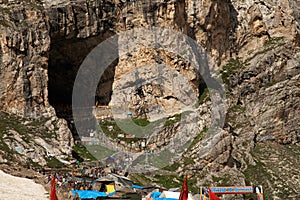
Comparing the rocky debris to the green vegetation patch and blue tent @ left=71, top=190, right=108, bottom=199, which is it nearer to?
blue tent @ left=71, top=190, right=108, bottom=199

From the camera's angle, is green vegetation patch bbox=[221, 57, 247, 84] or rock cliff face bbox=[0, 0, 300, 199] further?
green vegetation patch bbox=[221, 57, 247, 84]

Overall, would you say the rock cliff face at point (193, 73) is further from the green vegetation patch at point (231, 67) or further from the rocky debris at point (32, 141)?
the rocky debris at point (32, 141)

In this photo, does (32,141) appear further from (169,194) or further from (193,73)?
(193,73)

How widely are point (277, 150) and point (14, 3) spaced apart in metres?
28.2

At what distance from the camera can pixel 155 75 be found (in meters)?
56.6

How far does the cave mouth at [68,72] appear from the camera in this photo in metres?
55.5

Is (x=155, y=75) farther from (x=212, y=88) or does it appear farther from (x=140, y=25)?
(x=212, y=88)

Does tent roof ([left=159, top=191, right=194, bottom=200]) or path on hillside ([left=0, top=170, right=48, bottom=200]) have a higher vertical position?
path on hillside ([left=0, top=170, right=48, bottom=200])

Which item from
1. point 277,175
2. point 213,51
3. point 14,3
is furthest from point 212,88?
point 14,3

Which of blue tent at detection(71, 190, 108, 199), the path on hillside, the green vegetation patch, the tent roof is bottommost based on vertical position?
the tent roof

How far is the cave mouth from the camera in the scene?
55544 mm

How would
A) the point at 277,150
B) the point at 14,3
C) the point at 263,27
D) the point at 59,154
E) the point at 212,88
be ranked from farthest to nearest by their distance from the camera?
the point at 263,27 → the point at 212,88 → the point at 277,150 → the point at 14,3 → the point at 59,154

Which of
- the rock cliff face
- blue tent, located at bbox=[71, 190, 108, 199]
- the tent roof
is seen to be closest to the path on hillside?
blue tent, located at bbox=[71, 190, 108, 199]

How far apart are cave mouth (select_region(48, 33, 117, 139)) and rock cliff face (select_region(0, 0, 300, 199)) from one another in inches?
3.9
